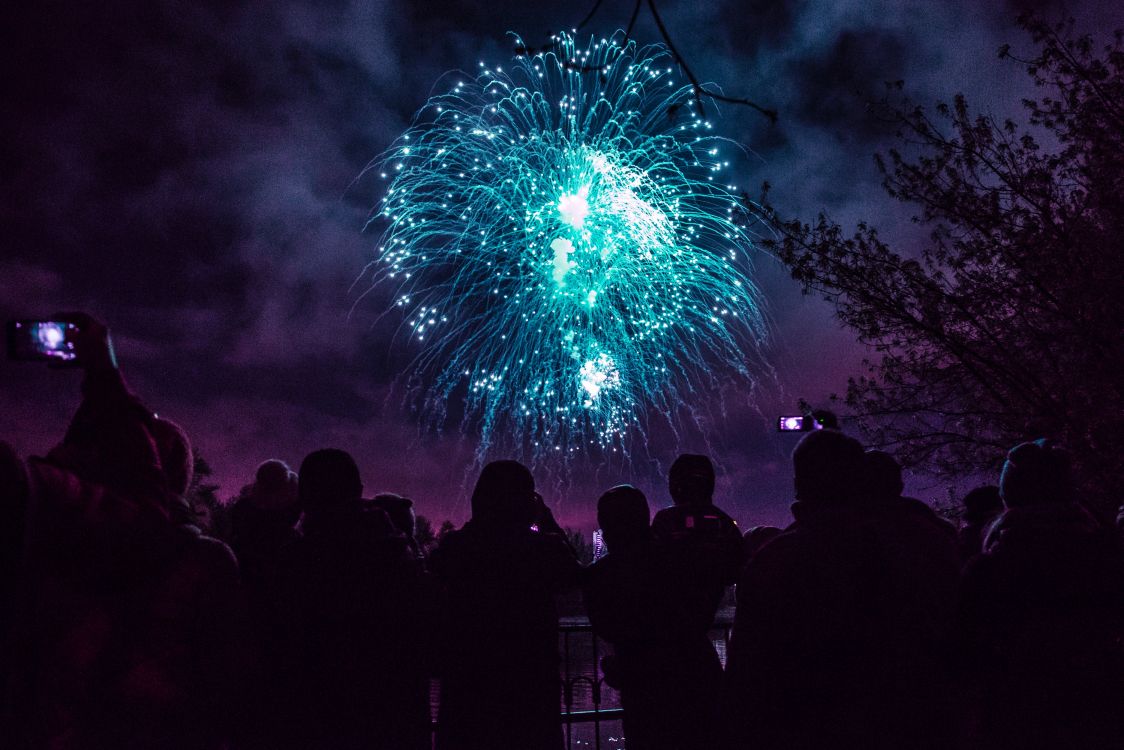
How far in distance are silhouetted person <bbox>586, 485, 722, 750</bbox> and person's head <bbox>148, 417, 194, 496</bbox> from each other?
2105 millimetres

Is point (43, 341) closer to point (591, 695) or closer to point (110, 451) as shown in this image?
point (110, 451)

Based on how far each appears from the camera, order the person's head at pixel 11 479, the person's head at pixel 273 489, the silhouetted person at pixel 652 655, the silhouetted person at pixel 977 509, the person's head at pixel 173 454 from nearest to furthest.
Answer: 1. the person's head at pixel 11 479
2. the person's head at pixel 173 454
3. the silhouetted person at pixel 652 655
4. the person's head at pixel 273 489
5. the silhouetted person at pixel 977 509

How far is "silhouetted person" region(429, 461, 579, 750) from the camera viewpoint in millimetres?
3430

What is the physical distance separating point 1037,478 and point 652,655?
84.3 inches

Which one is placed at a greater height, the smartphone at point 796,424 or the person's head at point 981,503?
the smartphone at point 796,424

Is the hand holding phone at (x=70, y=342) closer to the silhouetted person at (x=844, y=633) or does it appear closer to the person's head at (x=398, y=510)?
the person's head at (x=398, y=510)

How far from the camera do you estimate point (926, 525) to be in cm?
302

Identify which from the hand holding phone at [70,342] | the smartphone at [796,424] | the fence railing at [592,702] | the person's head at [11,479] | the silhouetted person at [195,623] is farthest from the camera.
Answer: the smartphone at [796,424]

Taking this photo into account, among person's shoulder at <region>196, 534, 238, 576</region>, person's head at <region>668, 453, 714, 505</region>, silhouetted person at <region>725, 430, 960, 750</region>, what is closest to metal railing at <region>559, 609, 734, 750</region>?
person's head at <region>668, 453, 714, 505</region>

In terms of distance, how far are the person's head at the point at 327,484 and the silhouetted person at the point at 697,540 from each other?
1.73m

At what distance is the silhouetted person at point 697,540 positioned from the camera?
12.2 feet

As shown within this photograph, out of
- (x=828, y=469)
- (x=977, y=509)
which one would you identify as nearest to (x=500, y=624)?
(x=828, y=469)

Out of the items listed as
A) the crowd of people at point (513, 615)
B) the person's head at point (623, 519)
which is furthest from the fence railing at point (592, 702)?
the person's head at point (623, 519)

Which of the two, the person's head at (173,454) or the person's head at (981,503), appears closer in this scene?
the person's head at (173,454)
